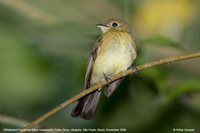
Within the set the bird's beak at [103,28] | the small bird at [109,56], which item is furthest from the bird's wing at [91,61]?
the bird's beak at [103,28]

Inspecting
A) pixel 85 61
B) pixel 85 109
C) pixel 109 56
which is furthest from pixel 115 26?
pixel 85 109

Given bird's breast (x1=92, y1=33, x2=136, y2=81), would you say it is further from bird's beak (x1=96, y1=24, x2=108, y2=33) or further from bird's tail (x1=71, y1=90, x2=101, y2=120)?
bird's tail (x1=71, y1=90, x2=101, y2=120)

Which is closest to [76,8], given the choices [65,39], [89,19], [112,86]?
[89,19]

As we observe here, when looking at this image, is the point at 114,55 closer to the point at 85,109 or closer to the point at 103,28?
the point at 103,28

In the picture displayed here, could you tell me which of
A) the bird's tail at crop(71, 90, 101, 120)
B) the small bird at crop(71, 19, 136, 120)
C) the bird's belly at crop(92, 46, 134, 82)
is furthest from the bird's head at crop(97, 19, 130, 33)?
the bird's tail at crop(71, 90, 101, 120)

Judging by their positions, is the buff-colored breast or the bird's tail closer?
the bird's tail

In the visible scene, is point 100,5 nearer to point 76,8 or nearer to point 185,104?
point 76,8
